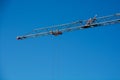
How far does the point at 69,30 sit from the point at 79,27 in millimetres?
3650

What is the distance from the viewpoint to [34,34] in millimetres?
74000

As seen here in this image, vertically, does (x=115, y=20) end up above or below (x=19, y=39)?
below

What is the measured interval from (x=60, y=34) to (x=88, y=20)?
804 cm


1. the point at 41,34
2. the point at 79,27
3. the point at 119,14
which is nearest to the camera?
the point at 119,14

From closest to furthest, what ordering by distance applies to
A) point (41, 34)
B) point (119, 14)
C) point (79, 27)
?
1. point (119, 14)
2. point (79, 27)
3. point (41, 34)

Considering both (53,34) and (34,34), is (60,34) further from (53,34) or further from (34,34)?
(34,34)

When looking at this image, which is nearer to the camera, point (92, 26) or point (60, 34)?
point (92, 26)

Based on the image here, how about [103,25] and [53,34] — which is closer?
[103,25]

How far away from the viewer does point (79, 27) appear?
215 ft

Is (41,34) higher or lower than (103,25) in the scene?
higher

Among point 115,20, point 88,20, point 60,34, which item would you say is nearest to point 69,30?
point 60,34

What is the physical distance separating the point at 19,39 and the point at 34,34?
5.16 meters

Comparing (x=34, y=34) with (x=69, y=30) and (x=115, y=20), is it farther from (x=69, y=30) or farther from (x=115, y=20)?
(x=115, y=20)

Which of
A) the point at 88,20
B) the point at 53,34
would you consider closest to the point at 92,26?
the point at 88,20
